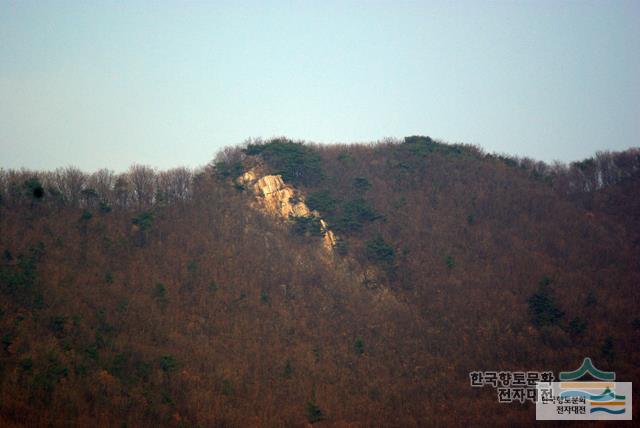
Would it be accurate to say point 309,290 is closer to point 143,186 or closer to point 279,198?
Answer: point 279,198

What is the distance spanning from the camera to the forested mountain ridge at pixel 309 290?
1297 inches

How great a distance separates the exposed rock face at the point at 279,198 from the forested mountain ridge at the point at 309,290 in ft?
2.86

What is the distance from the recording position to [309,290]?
43156 mm

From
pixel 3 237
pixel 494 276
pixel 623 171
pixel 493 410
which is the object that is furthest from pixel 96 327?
pixel 623 171

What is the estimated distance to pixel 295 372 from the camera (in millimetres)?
36281

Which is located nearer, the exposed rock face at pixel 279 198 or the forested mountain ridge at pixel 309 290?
the forested mountain ridge at pixel 309 290

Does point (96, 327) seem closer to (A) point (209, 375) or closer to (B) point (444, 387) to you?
(A) point (209, 375)

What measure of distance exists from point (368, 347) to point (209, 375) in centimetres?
990

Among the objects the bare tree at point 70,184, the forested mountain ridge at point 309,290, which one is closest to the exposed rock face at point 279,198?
the forested mountain ridge at point 309,290

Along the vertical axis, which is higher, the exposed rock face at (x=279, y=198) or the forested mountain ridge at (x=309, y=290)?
the exposed rock face at (x=279, y=198)

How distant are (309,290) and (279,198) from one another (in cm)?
929

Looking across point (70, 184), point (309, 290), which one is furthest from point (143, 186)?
point (309, 290)

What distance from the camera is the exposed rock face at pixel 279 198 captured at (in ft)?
159

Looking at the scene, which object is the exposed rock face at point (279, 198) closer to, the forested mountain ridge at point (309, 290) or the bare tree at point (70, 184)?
the forested mountain ridge at point (309, 290)
